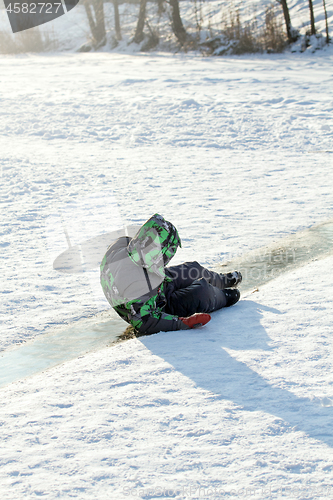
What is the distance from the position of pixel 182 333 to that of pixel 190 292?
31 cm

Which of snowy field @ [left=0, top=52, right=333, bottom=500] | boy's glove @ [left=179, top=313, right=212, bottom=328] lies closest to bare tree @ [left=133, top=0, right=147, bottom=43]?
snowy field @ [left=0, top=52, right=333, bottom=500]

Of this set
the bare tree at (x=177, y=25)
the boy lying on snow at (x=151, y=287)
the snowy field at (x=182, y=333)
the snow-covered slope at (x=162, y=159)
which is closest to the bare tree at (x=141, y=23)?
the bare tree at (x=177, y=25)

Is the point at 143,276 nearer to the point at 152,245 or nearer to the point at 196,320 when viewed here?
the point at 152,245

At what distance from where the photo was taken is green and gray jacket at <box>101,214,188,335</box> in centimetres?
299

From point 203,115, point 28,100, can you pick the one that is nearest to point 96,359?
point 203,115

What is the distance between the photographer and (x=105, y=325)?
11.6 ft

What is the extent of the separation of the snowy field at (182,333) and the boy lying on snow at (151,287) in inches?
5.2

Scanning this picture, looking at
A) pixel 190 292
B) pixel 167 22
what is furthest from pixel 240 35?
pixel 190 292

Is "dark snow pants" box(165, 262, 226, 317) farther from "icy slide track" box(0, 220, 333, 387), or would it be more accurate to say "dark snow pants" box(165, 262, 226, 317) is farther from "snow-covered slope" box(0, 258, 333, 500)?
"icy slide track" box(0, 220, 333, 387)

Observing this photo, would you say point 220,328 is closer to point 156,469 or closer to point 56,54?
point 156,469

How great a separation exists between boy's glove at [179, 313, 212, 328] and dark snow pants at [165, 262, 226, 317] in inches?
6.9

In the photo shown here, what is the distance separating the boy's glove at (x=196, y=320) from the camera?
3129 millimetres

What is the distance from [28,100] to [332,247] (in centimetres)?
917

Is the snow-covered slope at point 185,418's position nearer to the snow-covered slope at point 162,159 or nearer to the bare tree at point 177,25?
the snow-covered slope at point 162,159
